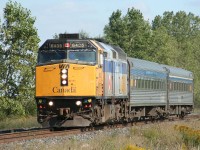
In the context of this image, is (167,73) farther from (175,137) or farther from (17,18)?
(175,137)

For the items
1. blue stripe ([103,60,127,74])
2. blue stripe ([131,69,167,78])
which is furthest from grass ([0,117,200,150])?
blue stripe ([131,69,167,78])

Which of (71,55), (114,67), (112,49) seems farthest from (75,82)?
(112,49)

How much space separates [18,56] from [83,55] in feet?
36.4

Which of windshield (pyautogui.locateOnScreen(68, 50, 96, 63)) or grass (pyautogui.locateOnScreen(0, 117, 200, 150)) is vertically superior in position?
windshield (pyautogui.locateOnScreen(68, 50, 96, 63))

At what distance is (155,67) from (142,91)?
3562 mm

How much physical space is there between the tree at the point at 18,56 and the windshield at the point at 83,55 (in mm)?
10073

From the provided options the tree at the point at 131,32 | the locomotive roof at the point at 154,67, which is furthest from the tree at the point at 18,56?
the tree at the point at 131,32

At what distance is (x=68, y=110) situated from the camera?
20.0 meters

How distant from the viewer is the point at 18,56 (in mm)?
30828

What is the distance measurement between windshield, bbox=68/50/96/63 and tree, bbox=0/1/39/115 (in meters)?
10.1

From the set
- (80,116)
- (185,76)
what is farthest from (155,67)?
(80,116)

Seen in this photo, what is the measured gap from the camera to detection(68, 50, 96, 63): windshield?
20422 mm

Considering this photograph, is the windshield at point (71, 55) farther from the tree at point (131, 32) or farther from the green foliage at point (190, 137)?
the tree at point (131, 32)

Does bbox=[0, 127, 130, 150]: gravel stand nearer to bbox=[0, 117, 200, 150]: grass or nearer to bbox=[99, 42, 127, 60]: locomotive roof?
bbox=[0, 117, 200, 150]: grass
